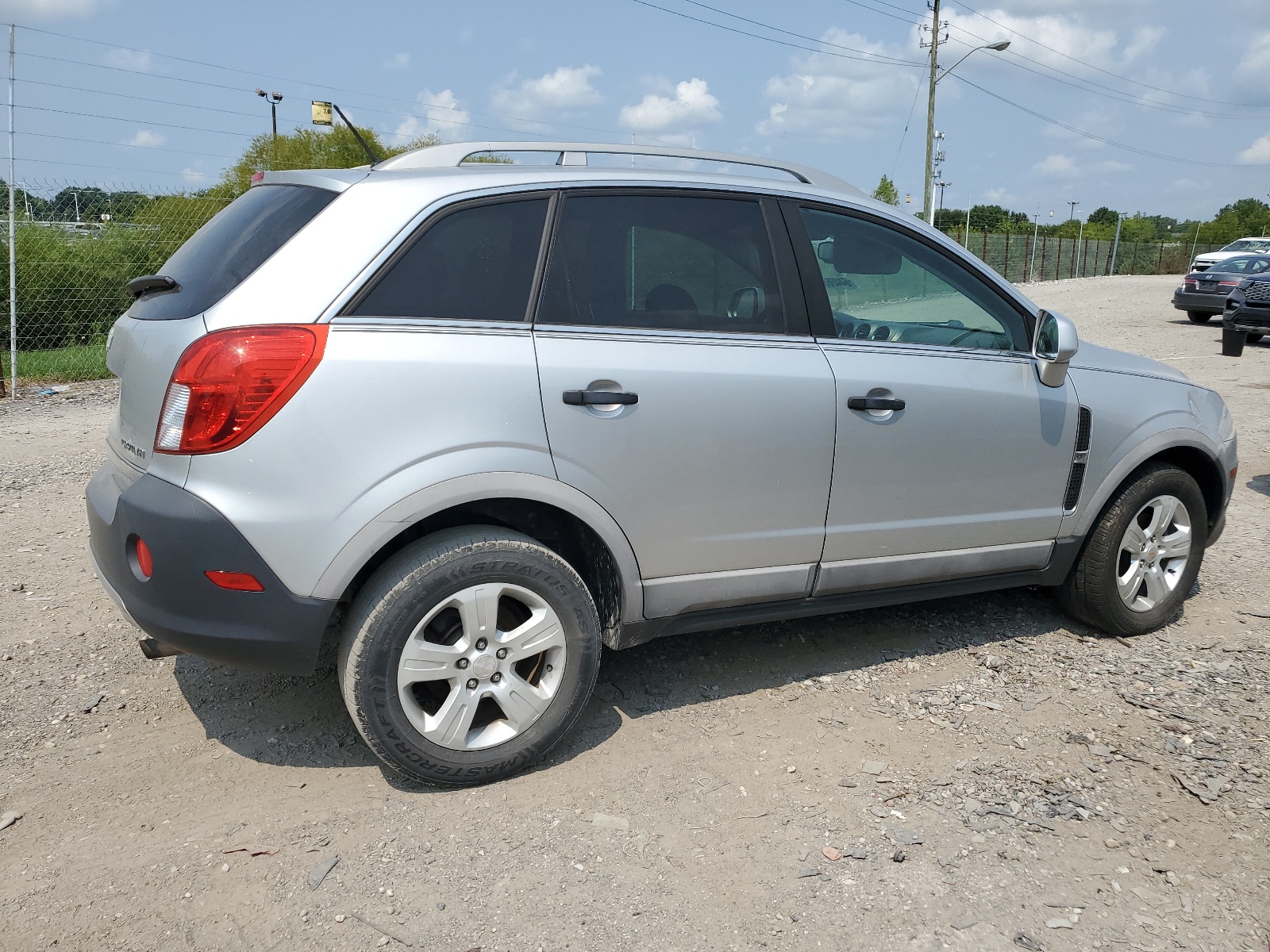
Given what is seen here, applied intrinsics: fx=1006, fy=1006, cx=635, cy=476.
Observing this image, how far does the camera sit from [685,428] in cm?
321

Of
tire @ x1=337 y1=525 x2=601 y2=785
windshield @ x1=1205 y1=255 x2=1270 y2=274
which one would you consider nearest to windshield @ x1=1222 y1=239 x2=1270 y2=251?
windshield @ x1=1205 y1=255 x2=1270 y2=274

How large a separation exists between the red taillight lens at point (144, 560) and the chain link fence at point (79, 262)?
8.65 meters

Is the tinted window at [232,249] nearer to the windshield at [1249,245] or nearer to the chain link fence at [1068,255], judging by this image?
the chain link fence at [1068,255]

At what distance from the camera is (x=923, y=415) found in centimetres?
363

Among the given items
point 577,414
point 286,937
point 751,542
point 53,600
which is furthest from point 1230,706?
point 53,600

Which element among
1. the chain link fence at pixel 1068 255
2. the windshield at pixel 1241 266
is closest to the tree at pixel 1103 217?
the chain link fence at pixel 1068 255

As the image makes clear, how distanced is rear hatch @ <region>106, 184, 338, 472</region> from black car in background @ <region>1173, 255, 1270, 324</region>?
2182 centimetres

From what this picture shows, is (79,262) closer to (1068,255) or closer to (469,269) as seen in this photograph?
(469,269)

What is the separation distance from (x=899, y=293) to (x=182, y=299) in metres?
2.52

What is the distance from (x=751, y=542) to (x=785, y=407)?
48 centimetres

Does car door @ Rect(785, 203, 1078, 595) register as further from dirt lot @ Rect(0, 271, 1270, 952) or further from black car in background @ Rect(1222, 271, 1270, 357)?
black car in background @ Rect(1222, 271, 1270, 357)

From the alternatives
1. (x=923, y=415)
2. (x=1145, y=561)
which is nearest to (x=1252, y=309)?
(x=1145, y=561)

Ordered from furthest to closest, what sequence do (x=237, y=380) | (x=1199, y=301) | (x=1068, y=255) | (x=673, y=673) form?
(x=1068, y=255) < (x=1199, y=301) < (x=673, y=673) < (x=237, y=380)

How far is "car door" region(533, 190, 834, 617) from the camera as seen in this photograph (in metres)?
3.10
